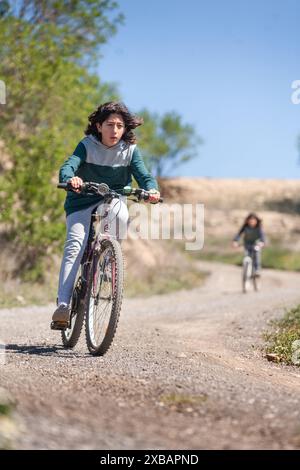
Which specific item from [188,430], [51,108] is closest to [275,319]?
[188,430]

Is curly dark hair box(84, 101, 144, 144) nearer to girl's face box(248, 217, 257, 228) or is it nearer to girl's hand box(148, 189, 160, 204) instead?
girl's hand box(148, 189, 160, 204)

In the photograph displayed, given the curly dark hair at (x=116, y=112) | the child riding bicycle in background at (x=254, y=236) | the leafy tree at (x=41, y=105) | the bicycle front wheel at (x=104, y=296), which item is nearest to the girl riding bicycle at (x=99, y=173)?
the curly dark hair at (x=116, y=112)

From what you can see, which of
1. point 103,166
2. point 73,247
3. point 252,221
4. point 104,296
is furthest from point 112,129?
point 252,221

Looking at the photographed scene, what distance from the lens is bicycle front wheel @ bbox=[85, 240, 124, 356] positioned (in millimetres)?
5793

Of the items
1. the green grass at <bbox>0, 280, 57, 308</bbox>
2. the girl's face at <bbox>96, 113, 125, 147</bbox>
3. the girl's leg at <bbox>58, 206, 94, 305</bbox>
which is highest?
the girl's face at <bbox>96, 113, 125, 147</bbox>

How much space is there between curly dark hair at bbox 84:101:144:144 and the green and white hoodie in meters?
0.05

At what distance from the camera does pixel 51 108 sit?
17.0 metres

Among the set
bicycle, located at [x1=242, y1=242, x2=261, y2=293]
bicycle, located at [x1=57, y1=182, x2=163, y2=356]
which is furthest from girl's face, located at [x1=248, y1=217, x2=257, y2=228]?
bicycle, located at [x1=57, y1=182, x2=163, y2=356]

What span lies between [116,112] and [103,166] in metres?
0.48

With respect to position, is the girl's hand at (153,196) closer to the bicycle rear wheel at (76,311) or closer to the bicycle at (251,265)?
the bicycle rear wheel at (76,311)

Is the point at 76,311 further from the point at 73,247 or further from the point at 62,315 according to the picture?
the point at 73,247

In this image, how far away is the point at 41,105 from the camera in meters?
17.0
